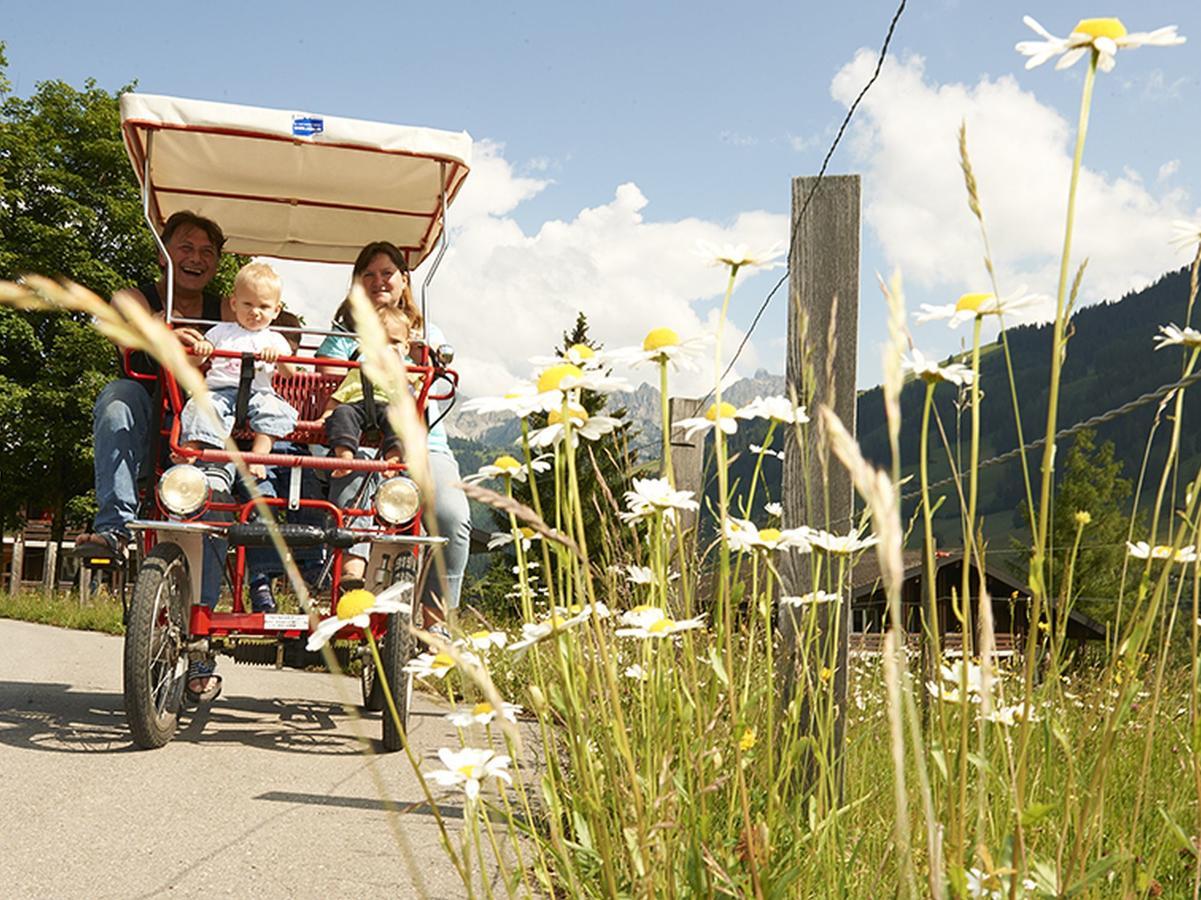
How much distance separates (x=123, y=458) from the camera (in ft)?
15.6

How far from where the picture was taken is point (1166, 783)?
2.66m

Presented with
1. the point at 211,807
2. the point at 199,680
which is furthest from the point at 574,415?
the point at 199,680

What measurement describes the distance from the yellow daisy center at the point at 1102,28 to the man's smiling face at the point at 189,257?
498cm

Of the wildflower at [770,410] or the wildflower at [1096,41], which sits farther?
the wildflower at [770,410]

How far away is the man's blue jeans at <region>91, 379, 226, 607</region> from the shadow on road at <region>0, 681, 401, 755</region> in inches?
23.8

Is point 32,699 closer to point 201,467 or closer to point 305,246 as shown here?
point 201,467

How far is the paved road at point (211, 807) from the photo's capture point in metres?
2.64

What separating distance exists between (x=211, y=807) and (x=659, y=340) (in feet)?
7.90

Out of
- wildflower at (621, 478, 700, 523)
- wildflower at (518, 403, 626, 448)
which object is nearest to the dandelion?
wildflower at (518, 403, 626, 448)

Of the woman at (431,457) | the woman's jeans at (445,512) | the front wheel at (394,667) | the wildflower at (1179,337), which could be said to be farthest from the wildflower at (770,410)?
the woman's jeans at (445,512)

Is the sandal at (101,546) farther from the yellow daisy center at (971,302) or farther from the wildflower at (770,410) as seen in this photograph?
the yellow daisy center at (971,302)

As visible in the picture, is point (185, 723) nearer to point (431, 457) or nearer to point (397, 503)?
point (397, 503)

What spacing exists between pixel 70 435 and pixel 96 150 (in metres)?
7.01

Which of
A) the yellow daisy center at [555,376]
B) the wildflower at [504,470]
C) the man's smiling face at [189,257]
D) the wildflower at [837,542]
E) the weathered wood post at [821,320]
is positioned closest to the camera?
the yellow daisy center at [555,376]
